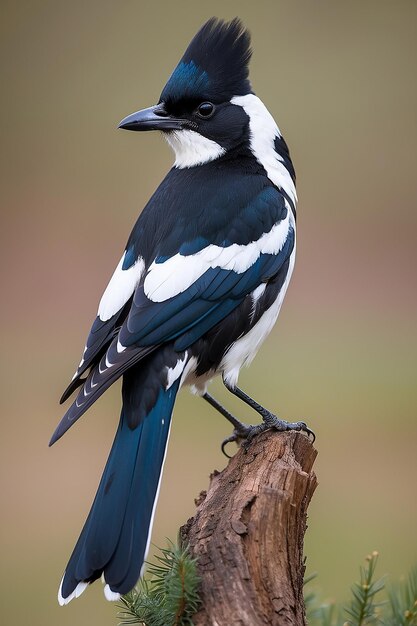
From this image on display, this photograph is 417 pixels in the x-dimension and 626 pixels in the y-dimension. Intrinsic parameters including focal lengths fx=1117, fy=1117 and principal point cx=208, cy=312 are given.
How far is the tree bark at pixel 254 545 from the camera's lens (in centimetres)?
260

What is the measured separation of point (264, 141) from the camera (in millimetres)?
4078

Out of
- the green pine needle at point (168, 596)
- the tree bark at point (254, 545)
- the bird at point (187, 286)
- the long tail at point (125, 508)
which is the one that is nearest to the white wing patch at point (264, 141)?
the bird at point (187, 286)

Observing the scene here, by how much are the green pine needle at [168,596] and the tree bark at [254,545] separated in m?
0.04

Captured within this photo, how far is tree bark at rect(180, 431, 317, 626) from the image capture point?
8.54 ft

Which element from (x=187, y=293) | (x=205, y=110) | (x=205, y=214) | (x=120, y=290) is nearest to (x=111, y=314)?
(x=120, y=290)

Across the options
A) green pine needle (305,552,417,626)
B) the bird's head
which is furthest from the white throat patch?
green pine needle (305,552,417,626)

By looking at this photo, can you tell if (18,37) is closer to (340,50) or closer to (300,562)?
(340,50)

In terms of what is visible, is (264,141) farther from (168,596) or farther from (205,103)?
(168,596)

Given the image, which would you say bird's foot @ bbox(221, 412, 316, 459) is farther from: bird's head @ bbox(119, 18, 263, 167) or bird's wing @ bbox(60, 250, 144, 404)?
bird's head @ bbox(119, 18, 263, 167)

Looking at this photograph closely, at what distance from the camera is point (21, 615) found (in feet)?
18.7

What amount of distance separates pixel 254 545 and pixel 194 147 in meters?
1.74

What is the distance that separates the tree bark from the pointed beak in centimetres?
139

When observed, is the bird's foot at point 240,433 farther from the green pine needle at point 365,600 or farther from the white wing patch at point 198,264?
the green pine needle at point 365,600

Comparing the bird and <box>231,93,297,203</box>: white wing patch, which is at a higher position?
<box>231,93,297,203</box>: white wing patch
